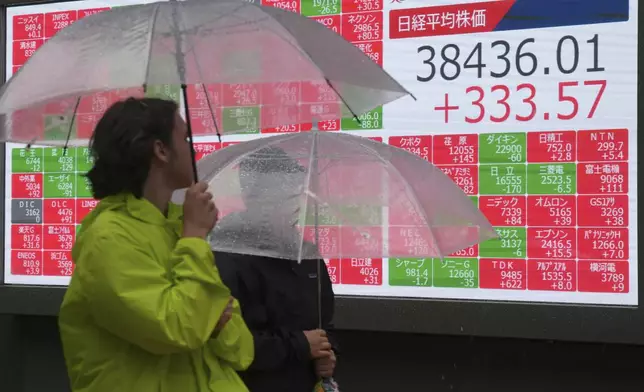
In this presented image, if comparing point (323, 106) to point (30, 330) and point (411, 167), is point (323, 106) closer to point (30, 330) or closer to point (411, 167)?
point (411, 167)

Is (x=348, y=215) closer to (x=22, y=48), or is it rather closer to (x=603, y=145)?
(x=603, y=145)

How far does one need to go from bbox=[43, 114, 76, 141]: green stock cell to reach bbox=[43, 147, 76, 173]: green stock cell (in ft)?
8.90

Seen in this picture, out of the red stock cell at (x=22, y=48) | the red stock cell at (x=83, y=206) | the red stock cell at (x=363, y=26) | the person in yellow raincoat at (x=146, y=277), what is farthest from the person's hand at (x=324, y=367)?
the red stock cell at (x=22, y=48)

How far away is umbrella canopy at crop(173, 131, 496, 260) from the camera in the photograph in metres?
2.67

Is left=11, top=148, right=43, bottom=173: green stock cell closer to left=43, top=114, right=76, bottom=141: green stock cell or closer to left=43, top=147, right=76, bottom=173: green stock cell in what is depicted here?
left=43, top=147, right=76, bottom=173: green stock cell

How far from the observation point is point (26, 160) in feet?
17.0

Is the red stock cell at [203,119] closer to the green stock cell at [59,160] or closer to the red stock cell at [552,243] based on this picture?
the red stock cell at [552,243]

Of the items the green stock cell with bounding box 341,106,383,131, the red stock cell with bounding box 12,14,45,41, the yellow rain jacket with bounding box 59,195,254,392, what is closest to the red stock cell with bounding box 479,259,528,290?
the green stock cell with bounding box 341,106,383,131

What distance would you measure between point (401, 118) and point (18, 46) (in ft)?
7.64

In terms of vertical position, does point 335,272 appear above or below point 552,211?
below

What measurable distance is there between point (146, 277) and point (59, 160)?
3.48 m

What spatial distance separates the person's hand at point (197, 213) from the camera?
6.48ft

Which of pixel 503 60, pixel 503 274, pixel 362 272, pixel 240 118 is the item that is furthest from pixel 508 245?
pixel 240 118

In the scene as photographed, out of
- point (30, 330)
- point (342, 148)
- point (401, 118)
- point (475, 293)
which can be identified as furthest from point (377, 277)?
point (30, 330)
